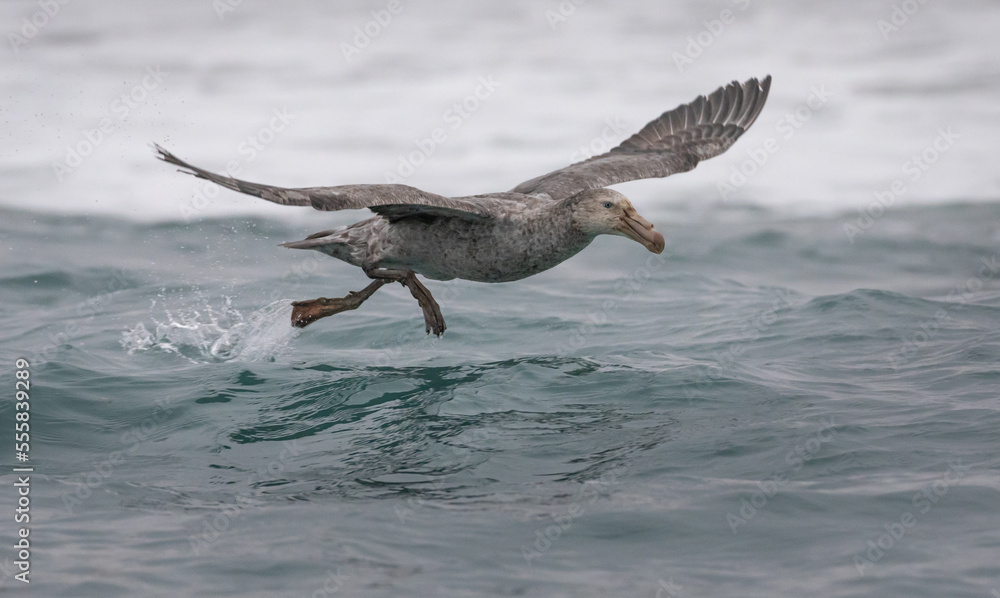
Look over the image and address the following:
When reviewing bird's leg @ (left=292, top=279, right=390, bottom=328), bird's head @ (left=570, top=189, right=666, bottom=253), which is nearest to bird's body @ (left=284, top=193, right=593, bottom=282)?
bird's head @ (left=570, top=189, right=666, bottom=253)

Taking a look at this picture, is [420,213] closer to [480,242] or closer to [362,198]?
[480,242]

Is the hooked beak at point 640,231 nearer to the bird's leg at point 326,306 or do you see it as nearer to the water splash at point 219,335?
the bird's leg at point 326,306

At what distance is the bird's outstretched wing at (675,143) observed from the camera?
8.48m

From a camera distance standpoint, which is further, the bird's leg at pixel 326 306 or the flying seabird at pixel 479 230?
the bird's leg at pixel 326 306

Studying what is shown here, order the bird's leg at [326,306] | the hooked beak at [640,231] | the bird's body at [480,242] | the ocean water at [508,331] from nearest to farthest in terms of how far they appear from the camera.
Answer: the ocean water at [508,331], the hooked beak at [640,231], the bird's body at [480,242], the bird's leg at [326,306]

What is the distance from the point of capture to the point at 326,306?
26.1 feet

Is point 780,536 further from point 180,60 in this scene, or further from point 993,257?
point 180,60

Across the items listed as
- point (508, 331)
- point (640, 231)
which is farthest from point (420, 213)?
point (508, 331)

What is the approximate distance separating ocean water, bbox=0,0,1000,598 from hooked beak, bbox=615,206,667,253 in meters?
1.13

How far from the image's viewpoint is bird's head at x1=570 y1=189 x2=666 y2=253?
6723mm

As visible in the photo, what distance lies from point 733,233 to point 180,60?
10735 millimetres

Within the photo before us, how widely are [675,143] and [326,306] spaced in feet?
11.0

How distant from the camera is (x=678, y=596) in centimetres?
472

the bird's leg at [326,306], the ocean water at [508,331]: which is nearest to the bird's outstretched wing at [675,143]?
the ocean water at [508,331]
